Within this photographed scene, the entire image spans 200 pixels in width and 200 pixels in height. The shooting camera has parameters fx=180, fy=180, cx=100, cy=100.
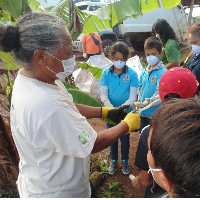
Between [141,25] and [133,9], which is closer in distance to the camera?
[133,9]

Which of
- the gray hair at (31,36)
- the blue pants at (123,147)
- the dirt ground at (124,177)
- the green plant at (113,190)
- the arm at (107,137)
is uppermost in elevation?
the gray hair at (31,36)

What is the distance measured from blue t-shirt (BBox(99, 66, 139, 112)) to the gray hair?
53.2 inches

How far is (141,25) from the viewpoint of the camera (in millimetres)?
8789

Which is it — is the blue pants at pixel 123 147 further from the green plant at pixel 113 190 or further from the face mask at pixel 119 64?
the face mask at pixel 119 64

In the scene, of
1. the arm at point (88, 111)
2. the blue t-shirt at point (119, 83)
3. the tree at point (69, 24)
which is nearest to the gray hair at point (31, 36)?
the arm at point (88, 111)

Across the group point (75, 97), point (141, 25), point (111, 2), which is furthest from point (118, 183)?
point (141, 25)

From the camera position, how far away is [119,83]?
2.40 meters

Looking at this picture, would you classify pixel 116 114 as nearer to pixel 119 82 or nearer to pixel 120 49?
pixel 119 82

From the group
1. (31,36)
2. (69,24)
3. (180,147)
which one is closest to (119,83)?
(69,24)

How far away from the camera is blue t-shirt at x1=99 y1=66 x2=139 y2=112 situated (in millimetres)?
2377

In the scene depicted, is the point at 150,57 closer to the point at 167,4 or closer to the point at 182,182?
the point at 167,4

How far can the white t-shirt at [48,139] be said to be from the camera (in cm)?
95

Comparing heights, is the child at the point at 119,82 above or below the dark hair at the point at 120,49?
below

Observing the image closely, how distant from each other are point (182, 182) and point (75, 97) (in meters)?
1.48
